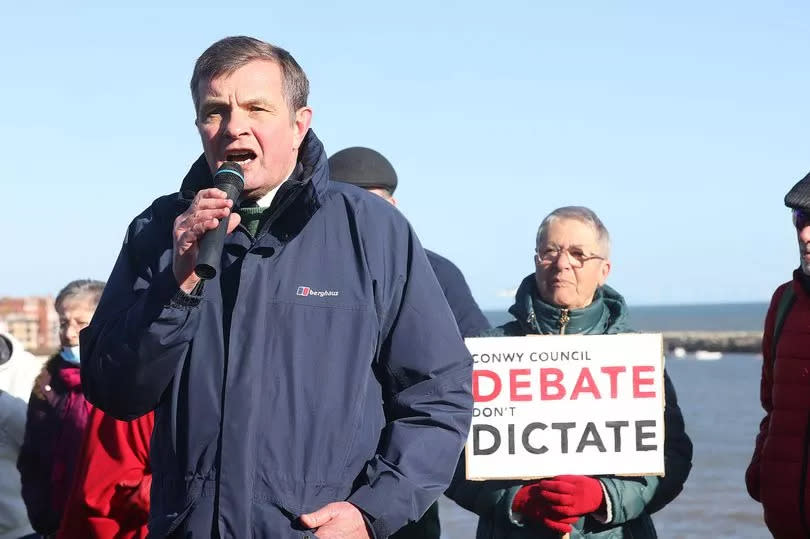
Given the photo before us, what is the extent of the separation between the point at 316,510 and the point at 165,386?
0.48 m

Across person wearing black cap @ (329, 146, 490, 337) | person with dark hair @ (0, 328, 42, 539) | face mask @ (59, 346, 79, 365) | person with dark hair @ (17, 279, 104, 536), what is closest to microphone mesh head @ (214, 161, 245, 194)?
person wearing black cap @ (329, 146, 490, 337)

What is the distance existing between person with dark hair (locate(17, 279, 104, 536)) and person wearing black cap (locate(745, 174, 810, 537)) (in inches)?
131

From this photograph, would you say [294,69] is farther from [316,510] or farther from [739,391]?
[739,391]

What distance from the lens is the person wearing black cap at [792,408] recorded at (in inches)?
204

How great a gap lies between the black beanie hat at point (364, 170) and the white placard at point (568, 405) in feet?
4.29

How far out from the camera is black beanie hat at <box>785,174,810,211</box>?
17.3ft

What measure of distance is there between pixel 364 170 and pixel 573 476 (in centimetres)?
199

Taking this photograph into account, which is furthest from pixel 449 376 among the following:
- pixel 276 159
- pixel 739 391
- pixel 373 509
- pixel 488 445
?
pixel 739 391

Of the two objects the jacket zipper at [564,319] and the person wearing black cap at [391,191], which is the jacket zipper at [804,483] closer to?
the jacket zipper at [564,319]

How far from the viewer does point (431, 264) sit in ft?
19.5

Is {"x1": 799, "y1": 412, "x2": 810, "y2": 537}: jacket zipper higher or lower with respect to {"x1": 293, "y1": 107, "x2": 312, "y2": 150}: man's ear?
lower

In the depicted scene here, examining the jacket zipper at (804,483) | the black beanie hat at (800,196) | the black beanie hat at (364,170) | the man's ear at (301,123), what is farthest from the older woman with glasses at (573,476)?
the man's ear at (301,123)

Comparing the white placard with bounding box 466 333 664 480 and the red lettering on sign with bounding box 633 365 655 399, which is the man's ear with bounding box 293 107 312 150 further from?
the red lettering on sign with bounding box 633 365 655 399

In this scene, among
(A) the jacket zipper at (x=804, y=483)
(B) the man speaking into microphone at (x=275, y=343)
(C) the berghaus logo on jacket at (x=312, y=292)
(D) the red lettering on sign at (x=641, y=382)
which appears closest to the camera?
(B) the man speaking into microphone at (x=275, y=343)
